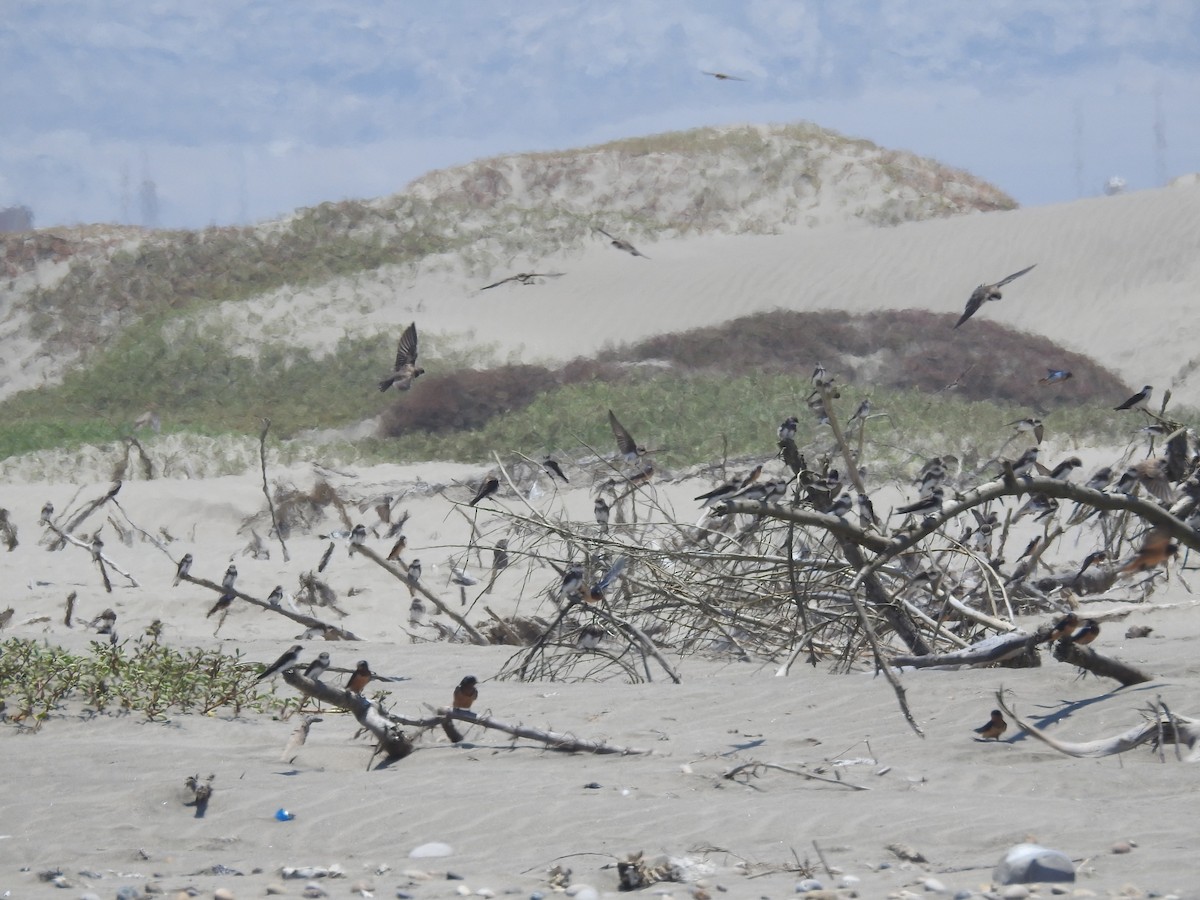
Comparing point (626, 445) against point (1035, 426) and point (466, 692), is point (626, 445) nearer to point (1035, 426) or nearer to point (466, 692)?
point (1035, 426)

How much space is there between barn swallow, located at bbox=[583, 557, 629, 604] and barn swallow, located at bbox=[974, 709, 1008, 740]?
1723 millimetres

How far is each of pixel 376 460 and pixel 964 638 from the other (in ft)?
39.9

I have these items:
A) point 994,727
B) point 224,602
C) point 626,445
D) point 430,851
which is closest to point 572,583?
point 994,727

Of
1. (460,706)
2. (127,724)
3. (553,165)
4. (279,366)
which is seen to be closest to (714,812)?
(460,706)

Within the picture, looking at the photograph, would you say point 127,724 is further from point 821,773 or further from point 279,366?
point 279,366

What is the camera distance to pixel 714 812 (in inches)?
137

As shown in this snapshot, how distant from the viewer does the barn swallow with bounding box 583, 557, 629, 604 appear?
17.9 feet

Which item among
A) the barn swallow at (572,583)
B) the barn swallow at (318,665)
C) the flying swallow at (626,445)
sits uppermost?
the flying swallow at (626,445)

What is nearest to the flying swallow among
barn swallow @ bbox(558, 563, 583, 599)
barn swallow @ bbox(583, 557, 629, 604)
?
barn swallow @ bbox(558, 563, 583, 599)

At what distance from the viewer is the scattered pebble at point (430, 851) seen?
331cm

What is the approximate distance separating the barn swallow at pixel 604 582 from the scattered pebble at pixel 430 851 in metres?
2.12

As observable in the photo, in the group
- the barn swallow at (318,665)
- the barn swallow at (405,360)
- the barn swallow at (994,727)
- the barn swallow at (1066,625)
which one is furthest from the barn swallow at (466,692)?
the barn swallow at (405,360)

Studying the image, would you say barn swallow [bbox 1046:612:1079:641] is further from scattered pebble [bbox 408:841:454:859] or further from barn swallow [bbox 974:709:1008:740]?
scattered pebble [bbox 408:841:454:859]

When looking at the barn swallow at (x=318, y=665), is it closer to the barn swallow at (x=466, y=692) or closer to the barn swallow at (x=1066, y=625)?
the barn swallow at (x=466, y=692)
